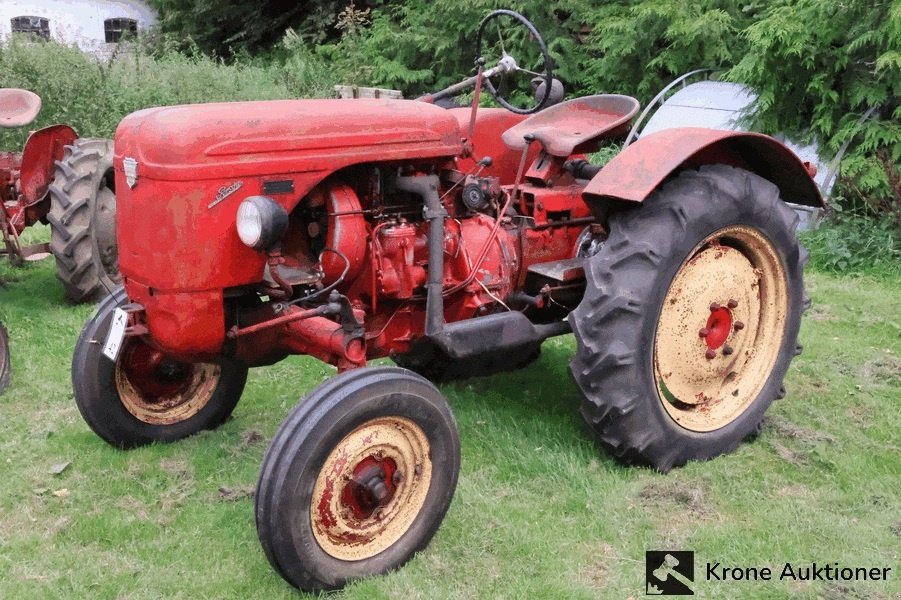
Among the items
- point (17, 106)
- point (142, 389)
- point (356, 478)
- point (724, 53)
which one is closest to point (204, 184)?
point (356, 478)

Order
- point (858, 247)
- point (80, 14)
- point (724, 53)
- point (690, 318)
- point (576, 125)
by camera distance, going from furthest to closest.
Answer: point (80, 14) < point (724, 53) < point (858, 247) < point (576, 125) < point (690, 318)

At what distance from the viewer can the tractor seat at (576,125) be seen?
3682 millimetres

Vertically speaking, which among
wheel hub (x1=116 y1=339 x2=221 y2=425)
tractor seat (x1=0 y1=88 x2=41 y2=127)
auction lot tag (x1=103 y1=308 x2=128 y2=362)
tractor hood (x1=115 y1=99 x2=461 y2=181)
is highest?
tractor hood (x1=115 y1=99 x2=461 y2=181)

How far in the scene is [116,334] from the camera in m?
2.88

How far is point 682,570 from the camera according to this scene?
2811 millimetres

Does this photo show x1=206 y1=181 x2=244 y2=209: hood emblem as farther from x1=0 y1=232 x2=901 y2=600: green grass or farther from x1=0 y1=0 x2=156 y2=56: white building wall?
x1=0 y1=0 x2=156 y2=56: white building wall

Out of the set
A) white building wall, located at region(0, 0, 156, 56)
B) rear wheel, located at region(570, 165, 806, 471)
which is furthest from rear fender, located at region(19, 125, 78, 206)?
white building wall, located at region(0, 0, 156, 56)

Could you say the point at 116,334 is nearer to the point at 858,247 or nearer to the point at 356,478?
the point at 356,478

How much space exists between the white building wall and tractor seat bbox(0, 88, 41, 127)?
1198cm

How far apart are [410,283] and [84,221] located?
9.60ft

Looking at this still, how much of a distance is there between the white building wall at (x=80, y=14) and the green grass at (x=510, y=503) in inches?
593

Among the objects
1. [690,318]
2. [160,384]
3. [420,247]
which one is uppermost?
[420,247]

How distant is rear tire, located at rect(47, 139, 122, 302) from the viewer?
5262mm

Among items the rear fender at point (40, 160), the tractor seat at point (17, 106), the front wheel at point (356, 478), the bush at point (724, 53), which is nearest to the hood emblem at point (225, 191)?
the front wheel at point (356, 478)
